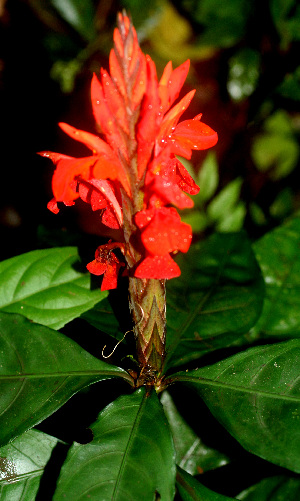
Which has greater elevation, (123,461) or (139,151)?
(139,151)

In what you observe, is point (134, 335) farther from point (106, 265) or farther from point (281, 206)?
point (281, 206)

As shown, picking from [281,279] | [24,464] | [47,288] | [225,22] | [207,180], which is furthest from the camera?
[225,22]

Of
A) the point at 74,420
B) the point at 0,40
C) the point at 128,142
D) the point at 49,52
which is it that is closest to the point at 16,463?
the point at 74,420

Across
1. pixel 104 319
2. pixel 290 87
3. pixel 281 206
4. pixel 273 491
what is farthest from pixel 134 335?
pixel 290 87

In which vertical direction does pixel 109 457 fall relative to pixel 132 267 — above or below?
below

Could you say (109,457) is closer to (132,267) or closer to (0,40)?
(132,267)

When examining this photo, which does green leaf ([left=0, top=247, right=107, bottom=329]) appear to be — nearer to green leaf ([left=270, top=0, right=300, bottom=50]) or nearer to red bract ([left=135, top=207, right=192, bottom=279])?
red bract ([left=135, top=207, right=192, bottom=279])

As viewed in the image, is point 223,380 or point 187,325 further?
point 187,325
